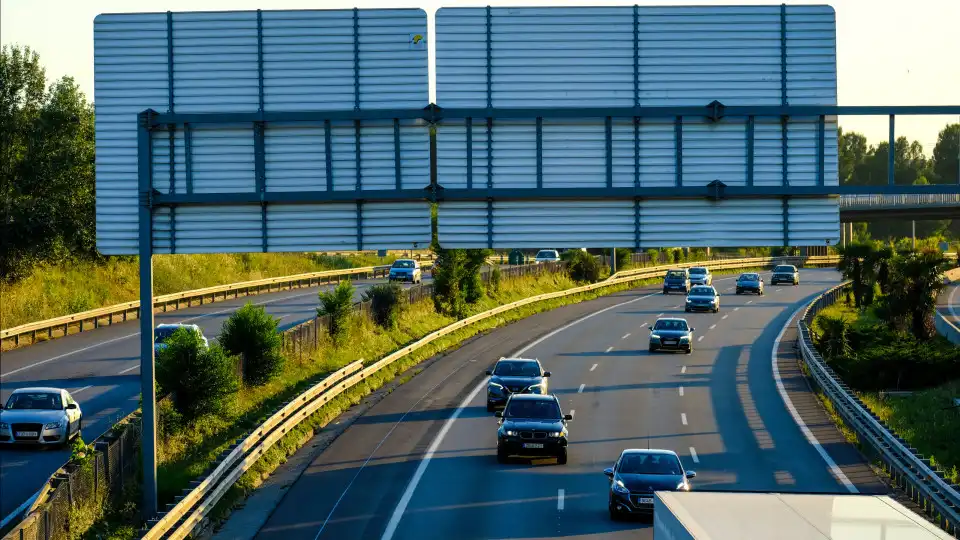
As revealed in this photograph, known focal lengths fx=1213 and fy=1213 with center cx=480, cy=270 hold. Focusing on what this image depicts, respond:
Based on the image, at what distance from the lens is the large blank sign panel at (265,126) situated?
68.2 ft

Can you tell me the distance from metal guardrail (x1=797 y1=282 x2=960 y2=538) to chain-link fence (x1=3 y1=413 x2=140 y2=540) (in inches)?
626

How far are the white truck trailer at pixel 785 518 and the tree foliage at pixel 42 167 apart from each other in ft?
188

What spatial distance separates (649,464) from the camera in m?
25.0

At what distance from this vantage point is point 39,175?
68.8 m

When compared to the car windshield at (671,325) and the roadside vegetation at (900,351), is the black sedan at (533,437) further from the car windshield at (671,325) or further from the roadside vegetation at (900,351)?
the car windshield at (671,325)

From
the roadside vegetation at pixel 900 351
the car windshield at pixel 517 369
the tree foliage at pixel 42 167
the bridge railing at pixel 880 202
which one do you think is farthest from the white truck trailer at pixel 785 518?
the bridge railing at pixel 880 202

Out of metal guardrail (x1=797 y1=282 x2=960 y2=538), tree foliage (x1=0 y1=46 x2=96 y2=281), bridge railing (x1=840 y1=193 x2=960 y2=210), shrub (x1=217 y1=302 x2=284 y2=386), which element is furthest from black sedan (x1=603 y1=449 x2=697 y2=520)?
bridge railing (x1=840 y1=193 x2=960 y2=210)

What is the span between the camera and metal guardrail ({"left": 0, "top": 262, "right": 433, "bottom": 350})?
52.8 metres

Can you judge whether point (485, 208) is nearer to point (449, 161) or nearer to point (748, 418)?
point (449, 161)

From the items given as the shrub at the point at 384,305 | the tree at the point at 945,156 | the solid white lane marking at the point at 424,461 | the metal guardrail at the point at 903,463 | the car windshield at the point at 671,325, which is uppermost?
the tree at the point at 945,156

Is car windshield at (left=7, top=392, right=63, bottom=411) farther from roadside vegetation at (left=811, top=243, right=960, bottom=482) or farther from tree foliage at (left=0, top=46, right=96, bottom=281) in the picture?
tree foliage at (left=0, top=46, right=96, bottom=281)

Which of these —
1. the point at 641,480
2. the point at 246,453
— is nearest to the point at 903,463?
the point at 641,480

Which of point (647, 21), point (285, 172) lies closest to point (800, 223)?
point (647, 21)

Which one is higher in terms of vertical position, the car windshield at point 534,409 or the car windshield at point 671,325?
the car windshield at point 671,325
